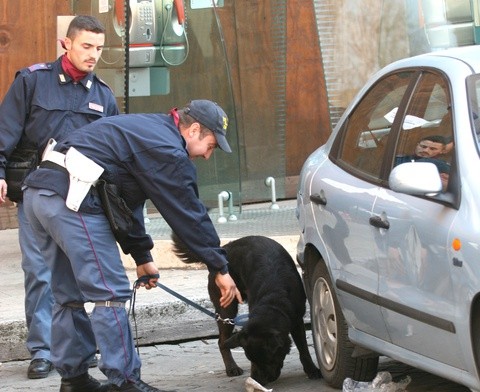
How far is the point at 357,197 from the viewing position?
5.86 metres

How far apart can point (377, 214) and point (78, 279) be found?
1.41m

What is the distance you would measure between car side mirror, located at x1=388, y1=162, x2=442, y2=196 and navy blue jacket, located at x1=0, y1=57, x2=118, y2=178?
7.96 feet

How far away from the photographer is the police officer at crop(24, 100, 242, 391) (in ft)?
18.9

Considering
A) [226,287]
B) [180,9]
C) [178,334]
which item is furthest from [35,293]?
[180,9]

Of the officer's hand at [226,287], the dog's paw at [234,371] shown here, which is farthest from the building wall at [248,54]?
the officer's hand at [226,287]

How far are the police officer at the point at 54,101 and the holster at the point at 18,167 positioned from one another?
0.02 m

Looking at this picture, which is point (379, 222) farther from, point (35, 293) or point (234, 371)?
point (35, 293)

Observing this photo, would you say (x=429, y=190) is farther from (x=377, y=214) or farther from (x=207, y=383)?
(x=207, y=383)

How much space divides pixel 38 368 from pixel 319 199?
194 cm

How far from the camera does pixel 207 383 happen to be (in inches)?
267

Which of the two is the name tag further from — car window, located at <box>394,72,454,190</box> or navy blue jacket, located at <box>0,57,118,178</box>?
car window, located at <box>394,72,454,190</box>

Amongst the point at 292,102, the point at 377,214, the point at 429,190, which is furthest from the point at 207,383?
the point at 292,102

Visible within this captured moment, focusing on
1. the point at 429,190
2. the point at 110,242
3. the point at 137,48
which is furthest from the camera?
the point at 137,48

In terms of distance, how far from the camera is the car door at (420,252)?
16.4ft
